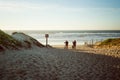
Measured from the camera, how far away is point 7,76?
12.3 m

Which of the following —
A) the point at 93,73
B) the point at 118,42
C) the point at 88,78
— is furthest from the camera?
the point at 118,42

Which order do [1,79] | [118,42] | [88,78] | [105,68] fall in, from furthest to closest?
1. [118,42]
2. [105,68]
3. [88,78]
4. [1,79]

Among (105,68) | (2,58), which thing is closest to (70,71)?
(105,68)

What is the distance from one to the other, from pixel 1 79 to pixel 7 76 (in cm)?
52

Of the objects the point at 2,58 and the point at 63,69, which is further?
the point at 2,58

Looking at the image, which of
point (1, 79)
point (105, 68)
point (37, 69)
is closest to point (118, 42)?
point (105, 68)

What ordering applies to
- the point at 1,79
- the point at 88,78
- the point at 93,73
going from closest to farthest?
the point at 1,79
the point at 88,78
the point at 93,73

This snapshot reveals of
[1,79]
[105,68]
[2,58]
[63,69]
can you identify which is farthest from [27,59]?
[105,68]

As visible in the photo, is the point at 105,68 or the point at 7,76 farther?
the point at 105,68

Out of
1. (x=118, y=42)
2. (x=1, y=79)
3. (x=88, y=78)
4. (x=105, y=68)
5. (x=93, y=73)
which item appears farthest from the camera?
(x=118, y=42)

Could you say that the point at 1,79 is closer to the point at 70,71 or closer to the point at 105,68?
the point at 70,71

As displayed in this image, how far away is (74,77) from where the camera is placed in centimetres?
1296

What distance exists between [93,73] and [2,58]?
736 cm

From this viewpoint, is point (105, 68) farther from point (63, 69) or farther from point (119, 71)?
point (63, 69)
